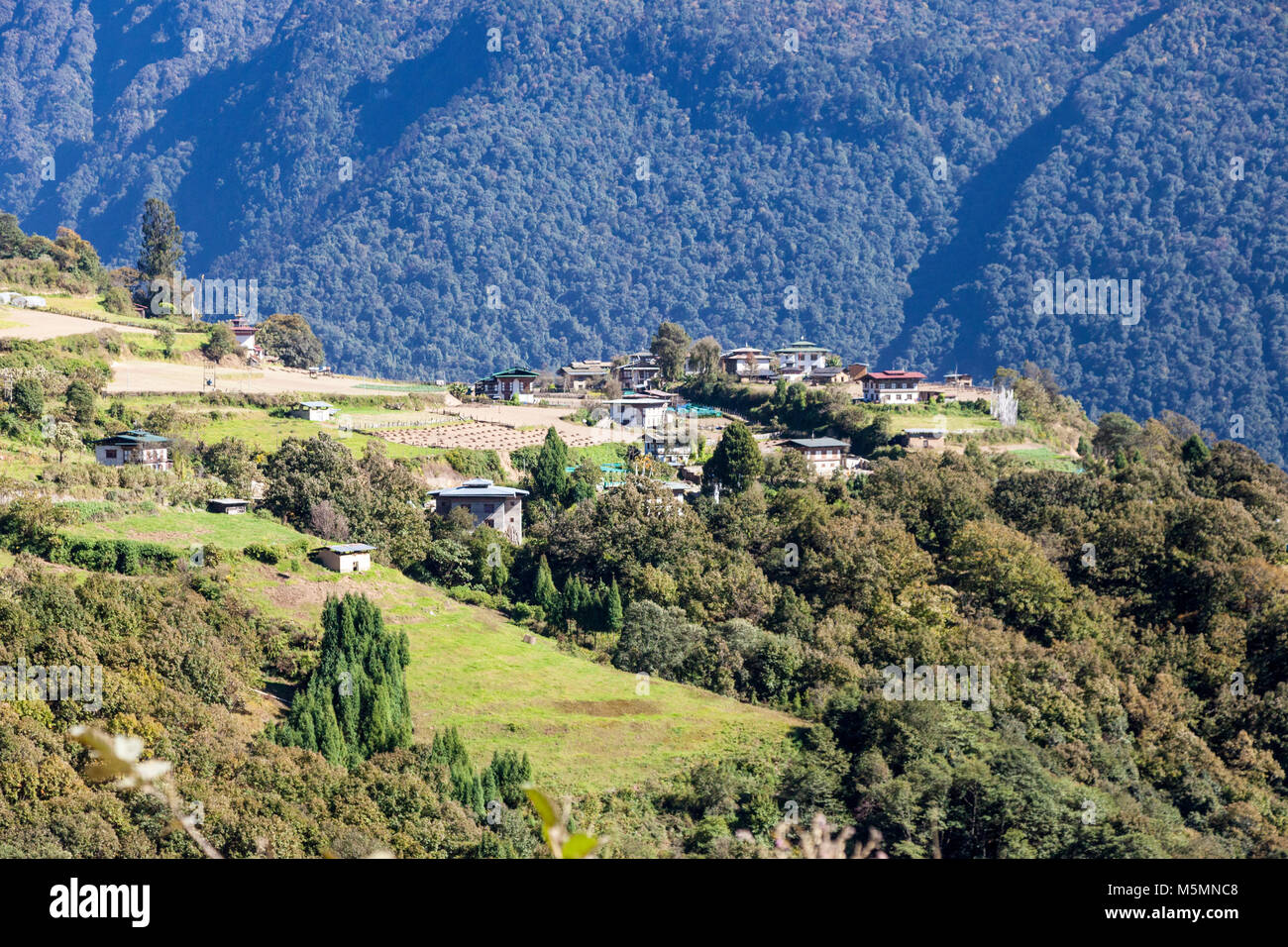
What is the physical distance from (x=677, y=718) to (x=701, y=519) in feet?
55.6

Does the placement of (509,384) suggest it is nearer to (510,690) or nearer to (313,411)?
(313,411)

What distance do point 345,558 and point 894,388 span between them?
42.8 meters

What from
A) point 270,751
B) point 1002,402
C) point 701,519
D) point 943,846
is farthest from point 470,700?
point 1002,402

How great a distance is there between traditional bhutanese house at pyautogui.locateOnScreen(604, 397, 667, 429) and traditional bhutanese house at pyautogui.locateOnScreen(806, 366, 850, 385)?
1100cm

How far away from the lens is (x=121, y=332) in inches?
3076

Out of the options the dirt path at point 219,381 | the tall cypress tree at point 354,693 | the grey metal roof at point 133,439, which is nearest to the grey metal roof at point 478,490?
the grey metal roof at point 133,439

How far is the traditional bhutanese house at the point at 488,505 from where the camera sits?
2165 inches

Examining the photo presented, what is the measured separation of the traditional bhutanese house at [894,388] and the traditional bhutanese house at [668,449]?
14227mm

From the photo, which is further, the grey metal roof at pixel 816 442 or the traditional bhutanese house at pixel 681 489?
the grey metal roof at pixel 816 442

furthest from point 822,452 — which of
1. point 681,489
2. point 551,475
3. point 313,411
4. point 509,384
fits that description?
point 509,384

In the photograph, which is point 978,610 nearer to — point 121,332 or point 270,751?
point 270,751

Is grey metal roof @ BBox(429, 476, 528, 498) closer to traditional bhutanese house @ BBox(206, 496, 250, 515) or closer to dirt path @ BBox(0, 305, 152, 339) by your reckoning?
traditional bhutanese house @ BBox(206, 496, 250, 515)

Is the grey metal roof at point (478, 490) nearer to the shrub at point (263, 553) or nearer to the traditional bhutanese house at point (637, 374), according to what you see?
the shrub at point (263, 553)

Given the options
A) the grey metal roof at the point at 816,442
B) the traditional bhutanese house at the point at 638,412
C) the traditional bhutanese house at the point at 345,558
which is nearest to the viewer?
the traditional bhutanese house at the point at 345,558
